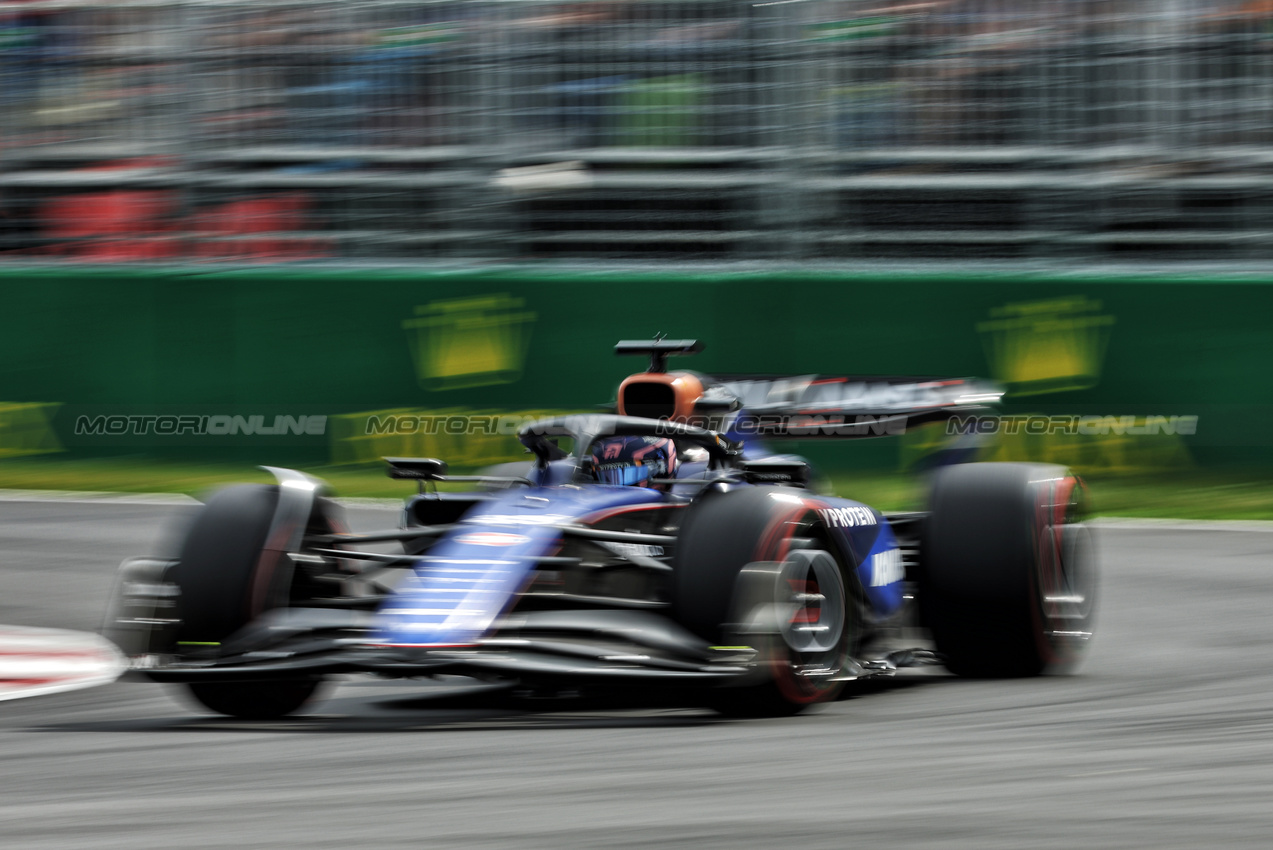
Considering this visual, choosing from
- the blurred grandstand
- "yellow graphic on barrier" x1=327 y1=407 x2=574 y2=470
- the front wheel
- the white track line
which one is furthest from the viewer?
"yellow graphic on barrier" x1=327 y1=407 x2=574 y2=470

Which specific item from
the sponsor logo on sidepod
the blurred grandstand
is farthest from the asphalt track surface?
the blurred grandstand

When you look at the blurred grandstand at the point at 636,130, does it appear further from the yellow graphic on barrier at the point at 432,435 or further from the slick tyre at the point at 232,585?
the slick tyre at the point at 232,585

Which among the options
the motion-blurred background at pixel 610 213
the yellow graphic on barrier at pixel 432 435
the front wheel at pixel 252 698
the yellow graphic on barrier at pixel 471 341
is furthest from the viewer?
the yellow graphic on barrier at pixel 471 341

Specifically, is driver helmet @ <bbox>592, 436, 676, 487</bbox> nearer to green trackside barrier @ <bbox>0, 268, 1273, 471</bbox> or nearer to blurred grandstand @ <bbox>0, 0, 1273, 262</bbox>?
green trackside barrier @ <bbox>0, 268, 1273, 471</bbox>

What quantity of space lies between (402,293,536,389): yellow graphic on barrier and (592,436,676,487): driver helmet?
288 inches

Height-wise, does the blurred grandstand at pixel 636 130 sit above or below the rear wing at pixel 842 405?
above

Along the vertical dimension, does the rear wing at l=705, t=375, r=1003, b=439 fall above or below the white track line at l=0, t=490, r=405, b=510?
above

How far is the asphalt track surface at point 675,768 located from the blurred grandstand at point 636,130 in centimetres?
678

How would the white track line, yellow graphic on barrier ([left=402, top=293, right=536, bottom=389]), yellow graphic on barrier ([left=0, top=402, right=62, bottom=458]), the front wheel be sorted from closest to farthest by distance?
the front wheel
the white track line
yellow graphic on barrier ([left=402, top=293, right=536, bottom=389])
yellow graphic on barrier ([left=0, top=402, right=62, bottom=458])

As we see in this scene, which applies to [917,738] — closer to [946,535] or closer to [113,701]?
[946,535]

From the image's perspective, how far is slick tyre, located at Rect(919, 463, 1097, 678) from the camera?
6.98 m

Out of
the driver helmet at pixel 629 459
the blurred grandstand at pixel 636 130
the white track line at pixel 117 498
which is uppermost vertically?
the blurred grandstand at pixel 636 130

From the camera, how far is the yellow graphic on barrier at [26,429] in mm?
14867

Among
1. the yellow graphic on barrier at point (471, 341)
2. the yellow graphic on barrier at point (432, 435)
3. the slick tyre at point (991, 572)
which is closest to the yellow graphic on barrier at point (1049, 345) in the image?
the yellow graphic on barrier at point (432, 435)
